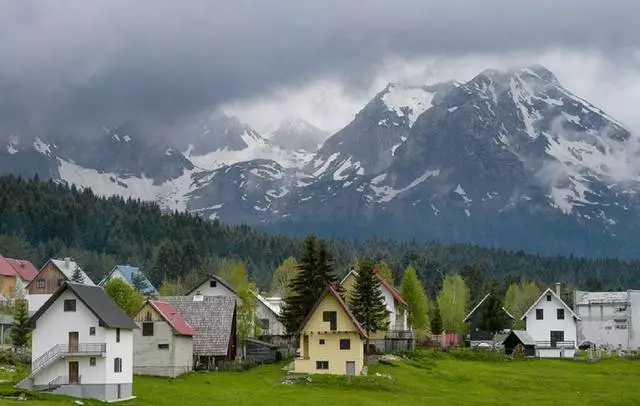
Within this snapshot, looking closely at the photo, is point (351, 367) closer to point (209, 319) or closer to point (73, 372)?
point (209, 319)

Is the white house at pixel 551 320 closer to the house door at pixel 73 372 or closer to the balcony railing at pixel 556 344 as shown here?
the balcony railing at pixel 556 344

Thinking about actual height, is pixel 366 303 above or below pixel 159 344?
above

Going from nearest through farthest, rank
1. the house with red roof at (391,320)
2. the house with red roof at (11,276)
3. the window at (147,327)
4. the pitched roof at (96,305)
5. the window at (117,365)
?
the window at (117,365) → the pitched roof at (96,305) → the window at (147,327) → the house with red roof at (391,320) → the house with red roof at (11,276)

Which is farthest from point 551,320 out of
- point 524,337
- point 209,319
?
point 209,319

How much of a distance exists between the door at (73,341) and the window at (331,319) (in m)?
25.4

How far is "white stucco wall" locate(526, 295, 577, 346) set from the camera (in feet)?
518

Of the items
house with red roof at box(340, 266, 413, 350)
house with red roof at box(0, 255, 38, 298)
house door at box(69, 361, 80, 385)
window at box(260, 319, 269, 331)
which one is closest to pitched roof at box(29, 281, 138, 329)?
house door at box(69, 361, 80, 385)

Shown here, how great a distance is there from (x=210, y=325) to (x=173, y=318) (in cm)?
624

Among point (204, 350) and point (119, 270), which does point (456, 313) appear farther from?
point (204, 350)

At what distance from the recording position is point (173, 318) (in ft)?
350

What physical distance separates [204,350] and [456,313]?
275ft

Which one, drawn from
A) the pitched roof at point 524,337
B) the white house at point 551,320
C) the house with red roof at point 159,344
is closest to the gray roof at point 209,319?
the house with red roof at point 159,344

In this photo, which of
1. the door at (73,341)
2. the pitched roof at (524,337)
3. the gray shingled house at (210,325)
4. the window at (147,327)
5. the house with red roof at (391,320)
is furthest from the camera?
the pitched roof at (524,337)

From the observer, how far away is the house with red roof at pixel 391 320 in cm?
12275
